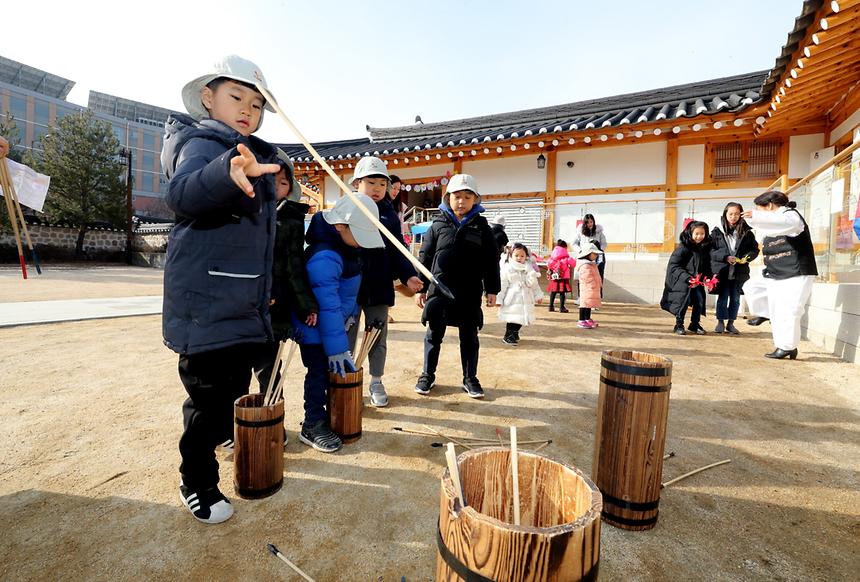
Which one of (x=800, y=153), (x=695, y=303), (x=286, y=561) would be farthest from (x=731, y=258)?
(x=286, y=561)

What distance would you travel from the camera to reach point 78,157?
2178cm

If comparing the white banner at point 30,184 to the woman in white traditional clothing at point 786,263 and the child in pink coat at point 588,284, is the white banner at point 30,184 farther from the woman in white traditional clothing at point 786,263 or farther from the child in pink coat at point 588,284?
the woman in white traditional clothing at point 786,263

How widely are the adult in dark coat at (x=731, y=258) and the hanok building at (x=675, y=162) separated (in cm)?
78

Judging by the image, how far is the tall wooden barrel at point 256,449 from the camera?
196 centimetres

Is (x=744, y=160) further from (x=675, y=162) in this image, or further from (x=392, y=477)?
(x=392, y=477)

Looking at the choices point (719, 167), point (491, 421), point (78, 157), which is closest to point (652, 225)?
point (719, 167)

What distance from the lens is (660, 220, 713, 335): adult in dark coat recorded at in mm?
6125

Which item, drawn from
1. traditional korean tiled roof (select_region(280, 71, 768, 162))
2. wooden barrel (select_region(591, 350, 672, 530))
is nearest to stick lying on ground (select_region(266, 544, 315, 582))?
wooden barrel (select_region(591, 350, 672, 530))

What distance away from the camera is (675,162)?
31.2ft

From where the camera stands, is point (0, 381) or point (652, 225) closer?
point (0, 381)

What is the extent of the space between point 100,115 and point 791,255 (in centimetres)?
6067

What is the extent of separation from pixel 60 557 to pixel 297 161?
43.7 feet

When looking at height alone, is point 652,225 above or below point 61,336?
above

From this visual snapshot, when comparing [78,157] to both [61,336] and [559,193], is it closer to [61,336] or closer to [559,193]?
[61,336]
